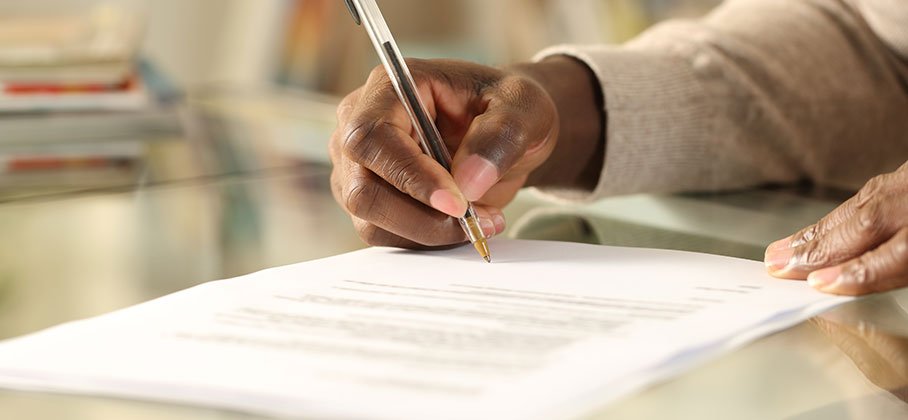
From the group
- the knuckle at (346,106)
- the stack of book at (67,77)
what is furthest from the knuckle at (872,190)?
the stack of book at (67,77)

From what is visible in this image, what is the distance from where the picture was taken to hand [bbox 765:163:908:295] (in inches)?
20.7

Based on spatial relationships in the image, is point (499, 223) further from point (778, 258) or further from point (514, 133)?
point (778, 258)

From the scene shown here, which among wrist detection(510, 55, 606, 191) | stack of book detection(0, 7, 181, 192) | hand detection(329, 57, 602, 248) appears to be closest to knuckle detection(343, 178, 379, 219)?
hand detection(329, 57, 602, 248)

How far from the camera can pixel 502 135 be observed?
647 mm

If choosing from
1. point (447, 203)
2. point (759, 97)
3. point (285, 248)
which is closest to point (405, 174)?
point (447, 203)

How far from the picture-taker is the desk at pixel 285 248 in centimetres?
41

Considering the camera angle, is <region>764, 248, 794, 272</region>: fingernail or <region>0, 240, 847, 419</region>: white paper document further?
<region>764, 248, 794, 272</region>: fingernail

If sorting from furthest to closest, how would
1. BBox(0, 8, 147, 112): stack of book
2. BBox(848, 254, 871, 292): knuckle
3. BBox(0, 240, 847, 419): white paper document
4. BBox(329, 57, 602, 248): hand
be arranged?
BBox(0, 8, 147, 112): stack of book
BBox(329, 57, 602, 248): hand
BBox(848, 254, 871, 292): knuckle
BBox(0, 240, 847, 419): white paper document

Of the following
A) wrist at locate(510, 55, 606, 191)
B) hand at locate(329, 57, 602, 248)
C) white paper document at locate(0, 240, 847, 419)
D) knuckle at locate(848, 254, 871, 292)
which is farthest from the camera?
wrist at locate(510, 55, 606, 191)

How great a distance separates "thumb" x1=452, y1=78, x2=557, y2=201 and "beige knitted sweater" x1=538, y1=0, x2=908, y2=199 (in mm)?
145

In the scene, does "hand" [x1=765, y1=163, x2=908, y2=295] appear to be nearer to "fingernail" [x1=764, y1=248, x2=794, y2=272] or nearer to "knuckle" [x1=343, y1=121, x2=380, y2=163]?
"fingernail" [x1=764, y1=248, x2=794, y2=272]

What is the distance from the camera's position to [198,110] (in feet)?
4.86

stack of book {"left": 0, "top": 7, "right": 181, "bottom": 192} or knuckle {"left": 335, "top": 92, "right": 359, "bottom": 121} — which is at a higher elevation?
stack of book {"left": 0, "top": 7, "right": 181, "bottom": 192}

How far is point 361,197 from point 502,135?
94 mm
